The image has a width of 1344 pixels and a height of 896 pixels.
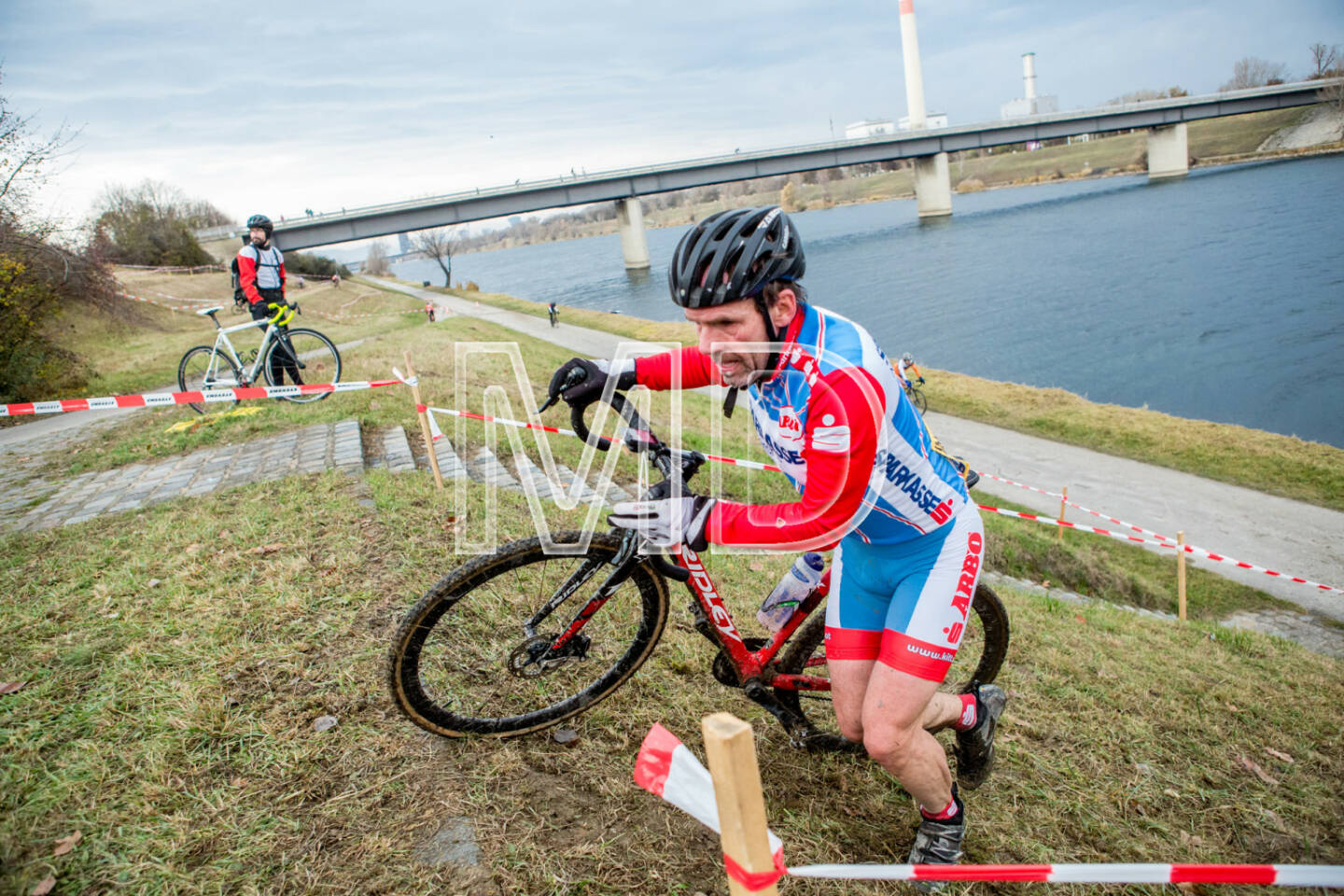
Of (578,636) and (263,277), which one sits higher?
(263,277)

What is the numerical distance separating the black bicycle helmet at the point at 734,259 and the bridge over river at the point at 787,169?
173 feet

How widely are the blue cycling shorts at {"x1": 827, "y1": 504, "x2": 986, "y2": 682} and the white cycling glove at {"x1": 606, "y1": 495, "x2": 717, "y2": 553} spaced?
866mm

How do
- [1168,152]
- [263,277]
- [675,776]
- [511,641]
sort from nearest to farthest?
[675,776] → [511,641] → [263,277] → [1168,152]

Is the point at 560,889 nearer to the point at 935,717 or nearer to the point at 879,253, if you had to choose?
the point at 935,717

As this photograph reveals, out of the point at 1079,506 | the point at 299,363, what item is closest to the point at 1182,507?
the point at 1079,506

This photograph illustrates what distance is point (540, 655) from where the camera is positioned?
3.58 m

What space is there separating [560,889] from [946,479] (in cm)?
238

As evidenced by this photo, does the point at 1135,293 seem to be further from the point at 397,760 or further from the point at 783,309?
the point at 397,760

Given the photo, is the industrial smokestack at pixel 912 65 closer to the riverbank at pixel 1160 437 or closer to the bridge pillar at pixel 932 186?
the bridge pillar at pixel 932 186

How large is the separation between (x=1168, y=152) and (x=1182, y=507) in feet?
258

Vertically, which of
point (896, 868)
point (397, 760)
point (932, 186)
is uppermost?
point (932, 186)

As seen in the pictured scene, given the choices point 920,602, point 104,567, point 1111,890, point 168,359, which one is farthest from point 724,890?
point 168,359

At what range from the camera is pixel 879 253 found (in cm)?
5662

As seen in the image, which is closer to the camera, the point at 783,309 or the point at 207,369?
the point at 783,309
